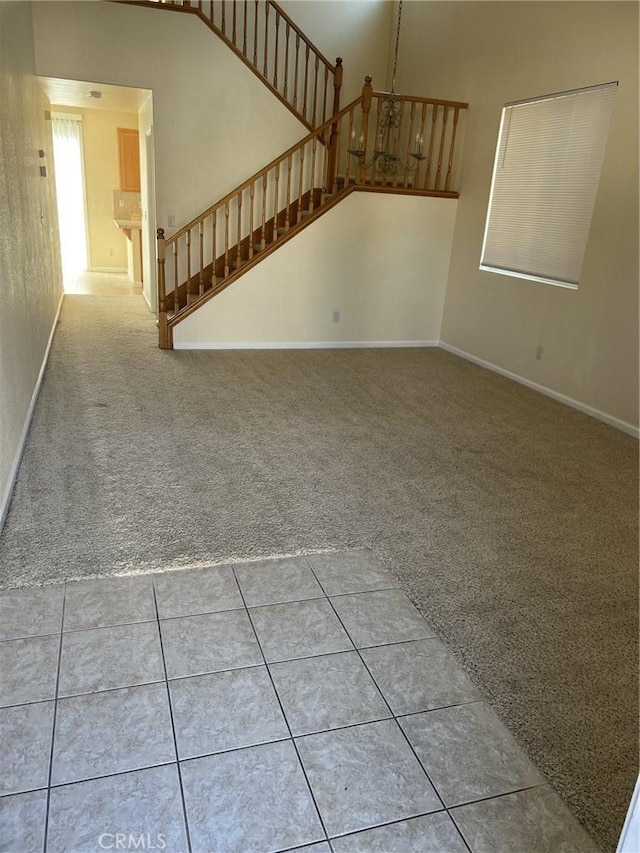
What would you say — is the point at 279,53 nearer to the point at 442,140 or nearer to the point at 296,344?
the point at 442,140

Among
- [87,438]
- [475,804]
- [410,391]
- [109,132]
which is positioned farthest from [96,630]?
[109,132]

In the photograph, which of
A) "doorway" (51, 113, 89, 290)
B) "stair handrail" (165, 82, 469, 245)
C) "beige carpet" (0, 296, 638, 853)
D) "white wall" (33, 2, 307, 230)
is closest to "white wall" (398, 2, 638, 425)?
"stair handrail" (165, 82, 469, 245)

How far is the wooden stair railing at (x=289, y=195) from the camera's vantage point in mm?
5707

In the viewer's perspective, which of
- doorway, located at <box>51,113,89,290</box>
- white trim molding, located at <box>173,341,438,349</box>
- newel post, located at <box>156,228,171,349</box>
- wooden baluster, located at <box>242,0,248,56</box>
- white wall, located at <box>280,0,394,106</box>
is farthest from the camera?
doorway, located at <box>51,113,89,290</box>

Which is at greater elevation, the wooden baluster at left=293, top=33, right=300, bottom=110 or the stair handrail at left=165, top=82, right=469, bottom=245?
the wooden baluster at left=293, top=33, right=300, bottom=110

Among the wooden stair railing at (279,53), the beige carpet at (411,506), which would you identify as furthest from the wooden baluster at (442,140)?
the beige carpet at (411,506)

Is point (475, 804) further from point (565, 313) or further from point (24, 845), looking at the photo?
point (565, 313)

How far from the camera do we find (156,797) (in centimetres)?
145

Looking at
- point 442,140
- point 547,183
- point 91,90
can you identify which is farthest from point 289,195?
point 547,183

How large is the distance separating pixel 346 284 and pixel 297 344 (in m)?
0.80

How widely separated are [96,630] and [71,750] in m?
0.48

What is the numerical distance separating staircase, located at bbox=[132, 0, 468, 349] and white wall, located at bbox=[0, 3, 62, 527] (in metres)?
1.15

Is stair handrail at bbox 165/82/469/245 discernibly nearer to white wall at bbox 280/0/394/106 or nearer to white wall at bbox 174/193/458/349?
white wall at bbox 174/193/458/349

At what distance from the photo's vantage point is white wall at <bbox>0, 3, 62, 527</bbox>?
297cm
